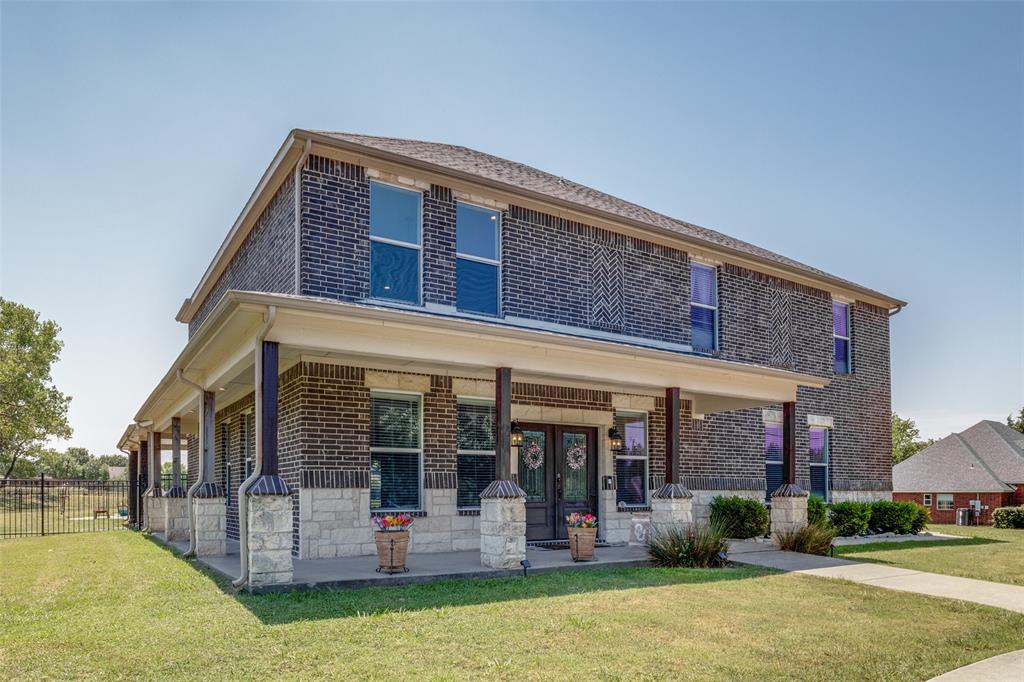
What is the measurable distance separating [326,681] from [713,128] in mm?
13311

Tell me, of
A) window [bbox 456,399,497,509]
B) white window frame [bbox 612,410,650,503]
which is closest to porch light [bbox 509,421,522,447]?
window [bbox 456,399,497,509]

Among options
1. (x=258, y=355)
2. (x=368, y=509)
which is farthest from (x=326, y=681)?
(x=368, y=509)

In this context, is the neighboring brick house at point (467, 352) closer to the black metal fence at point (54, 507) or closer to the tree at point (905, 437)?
the black metal fence at point (54, 507)

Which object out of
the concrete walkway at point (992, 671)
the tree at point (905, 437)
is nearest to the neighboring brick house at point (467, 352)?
the concrete walkway at point (992, 671)

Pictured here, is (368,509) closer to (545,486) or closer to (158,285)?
(545,486)

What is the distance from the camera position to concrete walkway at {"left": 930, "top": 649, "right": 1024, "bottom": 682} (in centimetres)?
568

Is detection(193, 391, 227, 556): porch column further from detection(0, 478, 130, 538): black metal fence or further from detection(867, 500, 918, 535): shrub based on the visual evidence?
detection(867, 500, 918, 535): shrub

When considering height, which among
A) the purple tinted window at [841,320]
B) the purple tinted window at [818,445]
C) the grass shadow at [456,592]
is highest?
the purple tinted window at [841,320]

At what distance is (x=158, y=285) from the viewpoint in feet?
68.8

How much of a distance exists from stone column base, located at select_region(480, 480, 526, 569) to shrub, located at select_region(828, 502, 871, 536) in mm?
10179

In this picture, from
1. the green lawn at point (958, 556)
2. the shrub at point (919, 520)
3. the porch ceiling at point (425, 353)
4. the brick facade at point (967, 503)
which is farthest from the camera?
the brick facade at point (967, 503)

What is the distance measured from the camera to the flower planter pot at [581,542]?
34.4 ft

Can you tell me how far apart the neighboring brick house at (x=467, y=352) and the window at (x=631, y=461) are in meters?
0.04

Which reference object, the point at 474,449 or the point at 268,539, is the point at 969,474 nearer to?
the point at 474,449
